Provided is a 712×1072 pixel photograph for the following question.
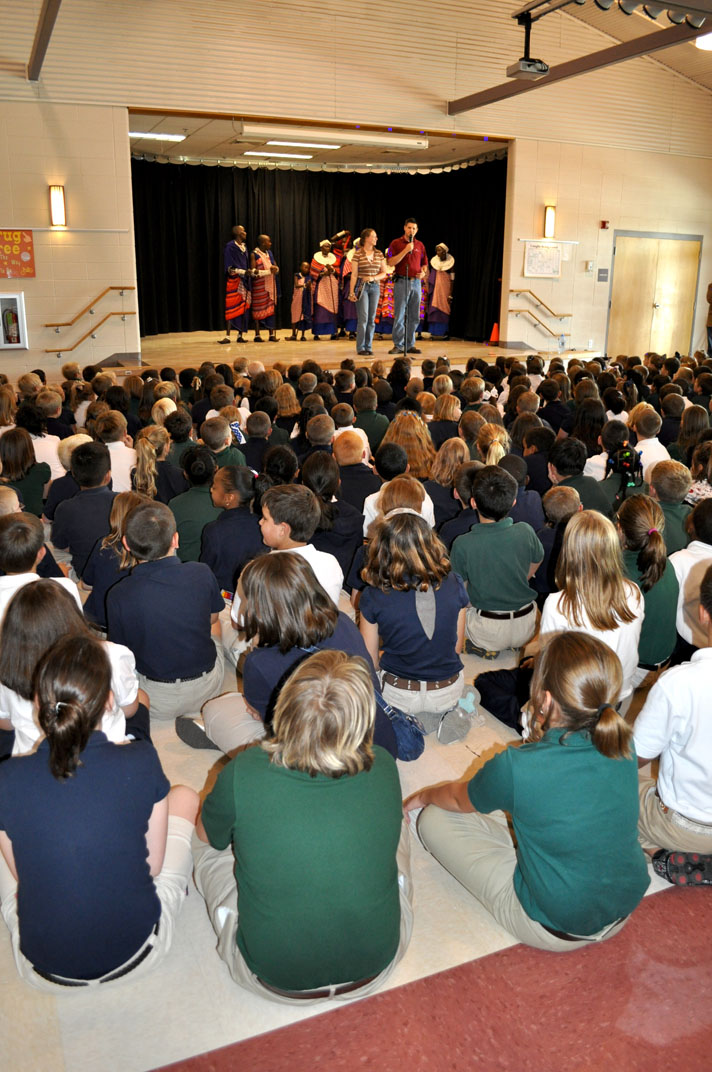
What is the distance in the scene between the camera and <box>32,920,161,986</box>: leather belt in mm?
1979

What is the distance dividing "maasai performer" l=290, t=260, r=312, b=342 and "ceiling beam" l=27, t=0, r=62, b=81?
5.95 metres

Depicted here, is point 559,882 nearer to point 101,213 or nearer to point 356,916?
point 356,916

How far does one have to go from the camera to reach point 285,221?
16453mm

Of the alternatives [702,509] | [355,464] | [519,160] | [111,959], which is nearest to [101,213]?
[519,160]

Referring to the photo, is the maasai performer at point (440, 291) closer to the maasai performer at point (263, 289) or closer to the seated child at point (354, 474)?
the maasai performer at point (263, 289)

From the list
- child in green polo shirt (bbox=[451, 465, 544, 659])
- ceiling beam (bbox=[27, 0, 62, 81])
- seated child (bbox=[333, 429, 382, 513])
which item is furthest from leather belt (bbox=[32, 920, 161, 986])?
ceiling beam (bbox=[27, 0, 62, 81])

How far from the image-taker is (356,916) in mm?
1792

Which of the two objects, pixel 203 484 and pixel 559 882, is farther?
pixel 203 484

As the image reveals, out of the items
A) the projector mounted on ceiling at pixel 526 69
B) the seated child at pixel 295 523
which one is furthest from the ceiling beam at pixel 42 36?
the seated child at pixel 295 523

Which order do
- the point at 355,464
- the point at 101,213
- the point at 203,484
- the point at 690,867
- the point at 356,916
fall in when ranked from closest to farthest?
1. the point at 356,916
2. the point at 690,867
3. the point at 203,484
4. the point at 355,464
5. the point at 101,213

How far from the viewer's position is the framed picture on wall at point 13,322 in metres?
10.2

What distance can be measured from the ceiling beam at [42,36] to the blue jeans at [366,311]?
4.81 m

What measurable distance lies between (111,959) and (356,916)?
641 millimetres

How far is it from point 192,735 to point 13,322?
8714 mm
